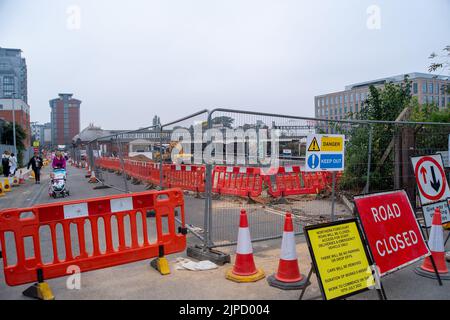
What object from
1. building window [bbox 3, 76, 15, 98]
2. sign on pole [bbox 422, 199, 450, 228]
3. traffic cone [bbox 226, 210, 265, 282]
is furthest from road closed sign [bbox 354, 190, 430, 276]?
building window [bbox 3, 76, 15, 98]

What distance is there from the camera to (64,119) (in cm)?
13500

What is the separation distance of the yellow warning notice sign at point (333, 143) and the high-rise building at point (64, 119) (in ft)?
458

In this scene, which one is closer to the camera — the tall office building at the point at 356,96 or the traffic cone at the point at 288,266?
the traffic cone at the point at 288,266

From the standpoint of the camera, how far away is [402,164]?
848 centimetres

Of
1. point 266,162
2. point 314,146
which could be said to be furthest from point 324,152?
point 266,162

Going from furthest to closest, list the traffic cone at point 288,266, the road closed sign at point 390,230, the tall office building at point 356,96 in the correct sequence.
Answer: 1. the tall office building at point 356,96
2. the traffic cone at point 288,266
3. the road closed sign at point 390,230

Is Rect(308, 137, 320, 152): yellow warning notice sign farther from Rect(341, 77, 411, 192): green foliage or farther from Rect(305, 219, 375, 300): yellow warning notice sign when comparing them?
Rect(305, 219, 375, 300): yellow warning notice sign

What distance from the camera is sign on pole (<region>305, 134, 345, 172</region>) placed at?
6.20 meters

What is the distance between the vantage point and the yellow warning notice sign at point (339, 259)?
3.75 metres

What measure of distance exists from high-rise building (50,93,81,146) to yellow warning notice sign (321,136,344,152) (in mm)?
139457

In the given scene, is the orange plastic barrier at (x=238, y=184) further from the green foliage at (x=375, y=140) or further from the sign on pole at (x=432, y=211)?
the sign on pole at (x=432, y=211)

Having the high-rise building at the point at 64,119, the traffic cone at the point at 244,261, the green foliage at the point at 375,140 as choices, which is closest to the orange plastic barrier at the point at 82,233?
the traffic cone at the point at 244,261

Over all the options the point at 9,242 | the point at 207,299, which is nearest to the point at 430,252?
the point at 207,299
